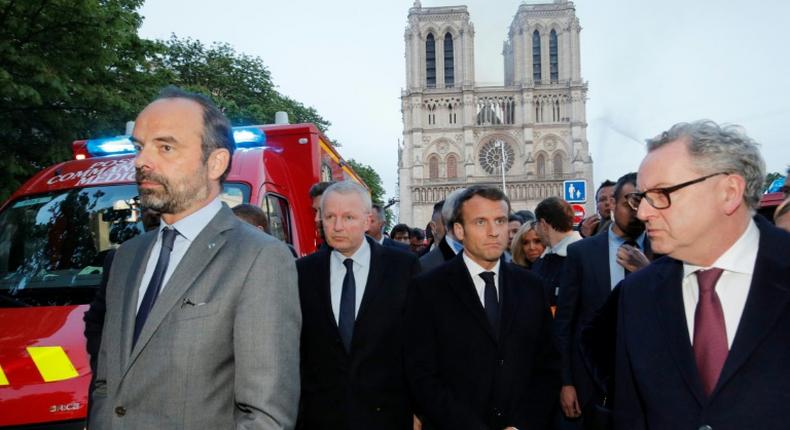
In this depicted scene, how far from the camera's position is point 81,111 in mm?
11484

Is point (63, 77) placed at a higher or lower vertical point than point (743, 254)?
higher

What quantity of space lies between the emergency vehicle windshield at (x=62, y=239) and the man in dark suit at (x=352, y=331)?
166 centimetres

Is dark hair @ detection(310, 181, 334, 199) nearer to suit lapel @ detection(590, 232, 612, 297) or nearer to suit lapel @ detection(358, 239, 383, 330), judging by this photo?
suit lapel @ detection(358, 239, 383, 330)

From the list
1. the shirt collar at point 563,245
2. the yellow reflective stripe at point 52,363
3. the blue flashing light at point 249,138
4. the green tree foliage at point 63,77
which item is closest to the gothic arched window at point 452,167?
the green tree foliage at point 63,77

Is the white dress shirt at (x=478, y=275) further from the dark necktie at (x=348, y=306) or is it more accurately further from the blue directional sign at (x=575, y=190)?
the blue directional sign at (x=575, y=190)

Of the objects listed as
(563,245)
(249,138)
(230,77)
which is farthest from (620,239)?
(230,77)

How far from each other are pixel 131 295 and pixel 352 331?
63.3 inches

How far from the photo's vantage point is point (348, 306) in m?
3.71

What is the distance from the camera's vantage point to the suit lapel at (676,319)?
6.41 ft

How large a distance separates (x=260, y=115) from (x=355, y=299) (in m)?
26.2

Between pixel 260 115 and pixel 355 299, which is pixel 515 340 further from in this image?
pixel 260 115

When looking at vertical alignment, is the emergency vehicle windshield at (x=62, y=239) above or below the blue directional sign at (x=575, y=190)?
below

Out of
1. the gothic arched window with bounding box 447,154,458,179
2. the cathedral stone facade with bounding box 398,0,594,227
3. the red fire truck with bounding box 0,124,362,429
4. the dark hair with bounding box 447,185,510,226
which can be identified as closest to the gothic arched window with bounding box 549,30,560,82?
the cathedral stone facade with bounding box 398,0,594,227

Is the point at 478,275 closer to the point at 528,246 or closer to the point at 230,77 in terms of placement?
the point at 528,246
